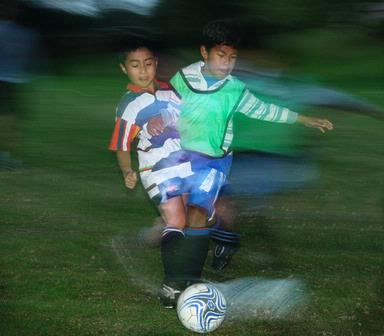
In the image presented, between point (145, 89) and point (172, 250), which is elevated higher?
point (145, 89)

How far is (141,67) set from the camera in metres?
3.19

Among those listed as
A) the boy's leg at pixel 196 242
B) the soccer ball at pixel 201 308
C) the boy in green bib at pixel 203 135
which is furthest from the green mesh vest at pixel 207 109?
the soccer ball at pixel 201 308

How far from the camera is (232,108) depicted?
3.22m

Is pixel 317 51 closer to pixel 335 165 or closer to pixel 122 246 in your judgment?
pixel 335 165

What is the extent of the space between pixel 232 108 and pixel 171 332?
2.15ft

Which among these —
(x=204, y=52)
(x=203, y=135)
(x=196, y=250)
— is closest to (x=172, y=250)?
(x=196, y=250)

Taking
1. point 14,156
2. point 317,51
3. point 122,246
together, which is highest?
point 317,51

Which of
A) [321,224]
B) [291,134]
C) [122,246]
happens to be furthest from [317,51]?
[122,246]

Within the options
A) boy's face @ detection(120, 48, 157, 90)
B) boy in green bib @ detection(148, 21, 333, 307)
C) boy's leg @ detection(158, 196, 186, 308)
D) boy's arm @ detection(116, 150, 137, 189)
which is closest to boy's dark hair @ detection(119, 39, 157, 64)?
boy's face @ detection(120, 48, 157, 90)

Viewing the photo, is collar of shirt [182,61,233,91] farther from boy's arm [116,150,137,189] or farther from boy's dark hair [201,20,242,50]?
boy's arm [116,150,137,189]

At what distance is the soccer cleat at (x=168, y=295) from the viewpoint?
341 cm

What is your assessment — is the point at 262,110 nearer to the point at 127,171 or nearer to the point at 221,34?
the point at 221,34

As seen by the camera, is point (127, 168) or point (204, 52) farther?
point (127, 168)

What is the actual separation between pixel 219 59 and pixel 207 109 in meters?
0.13
